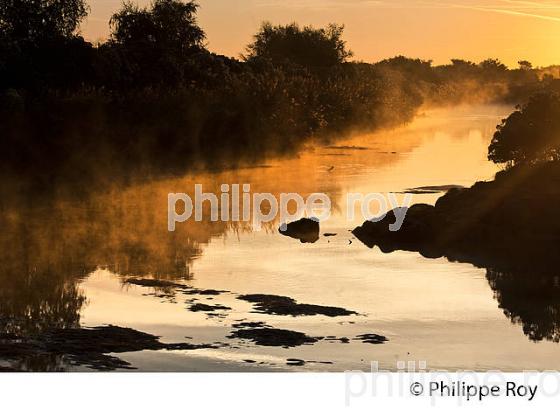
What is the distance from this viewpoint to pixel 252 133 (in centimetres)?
3672

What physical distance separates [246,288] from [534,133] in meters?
13.0

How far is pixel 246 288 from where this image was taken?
1578 centimetres

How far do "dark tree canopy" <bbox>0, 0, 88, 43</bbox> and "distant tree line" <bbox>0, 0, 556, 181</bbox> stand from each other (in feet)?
0.11

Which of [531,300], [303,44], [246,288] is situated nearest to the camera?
[531,300]

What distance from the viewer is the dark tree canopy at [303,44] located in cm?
5706

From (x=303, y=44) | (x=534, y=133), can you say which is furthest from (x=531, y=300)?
(x=303, y=44)

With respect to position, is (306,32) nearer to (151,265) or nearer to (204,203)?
(204,203)

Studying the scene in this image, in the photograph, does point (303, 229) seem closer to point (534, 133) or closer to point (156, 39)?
point (534, 133)

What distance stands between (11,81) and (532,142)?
1693cm

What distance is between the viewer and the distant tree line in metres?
31.6
